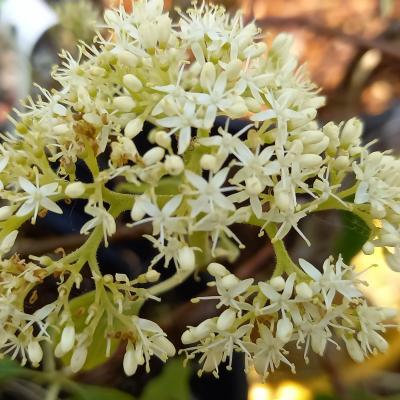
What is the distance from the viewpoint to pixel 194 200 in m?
0.66

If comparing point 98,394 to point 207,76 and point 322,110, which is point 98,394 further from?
point 322,110

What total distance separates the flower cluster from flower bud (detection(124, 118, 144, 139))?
153mm

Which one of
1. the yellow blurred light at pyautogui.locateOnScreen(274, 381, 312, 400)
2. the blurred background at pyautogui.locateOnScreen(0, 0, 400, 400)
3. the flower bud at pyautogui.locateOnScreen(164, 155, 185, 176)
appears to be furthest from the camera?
the yellow blurred light at pyautogui.locateOnScreen(274, 381, 312, 400)

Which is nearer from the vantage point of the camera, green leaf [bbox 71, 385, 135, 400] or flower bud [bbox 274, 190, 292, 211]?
flower bud [bbox 274, 190, 292, 211]

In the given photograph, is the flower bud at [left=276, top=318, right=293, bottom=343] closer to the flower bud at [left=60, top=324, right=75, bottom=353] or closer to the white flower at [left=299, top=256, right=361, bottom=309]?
the white flower at [left=299, top=256, right=361, bottom=309]

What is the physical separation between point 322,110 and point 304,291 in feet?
3.97

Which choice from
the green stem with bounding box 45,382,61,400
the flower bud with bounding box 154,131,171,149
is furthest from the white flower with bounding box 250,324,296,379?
the green stem with bounding box 45,382,61,400

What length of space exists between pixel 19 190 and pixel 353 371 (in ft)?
3.64

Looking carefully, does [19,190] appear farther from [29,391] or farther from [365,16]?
[365,16]

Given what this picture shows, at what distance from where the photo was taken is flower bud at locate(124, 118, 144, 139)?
689mm

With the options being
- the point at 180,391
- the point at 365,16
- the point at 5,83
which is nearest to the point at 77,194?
the point at 180,391

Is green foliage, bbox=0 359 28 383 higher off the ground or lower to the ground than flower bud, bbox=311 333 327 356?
lower

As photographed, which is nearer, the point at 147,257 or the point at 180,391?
the point at 180,391

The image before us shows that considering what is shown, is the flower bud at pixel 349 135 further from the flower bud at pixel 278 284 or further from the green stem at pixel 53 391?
the green stem at pixel 53 391
